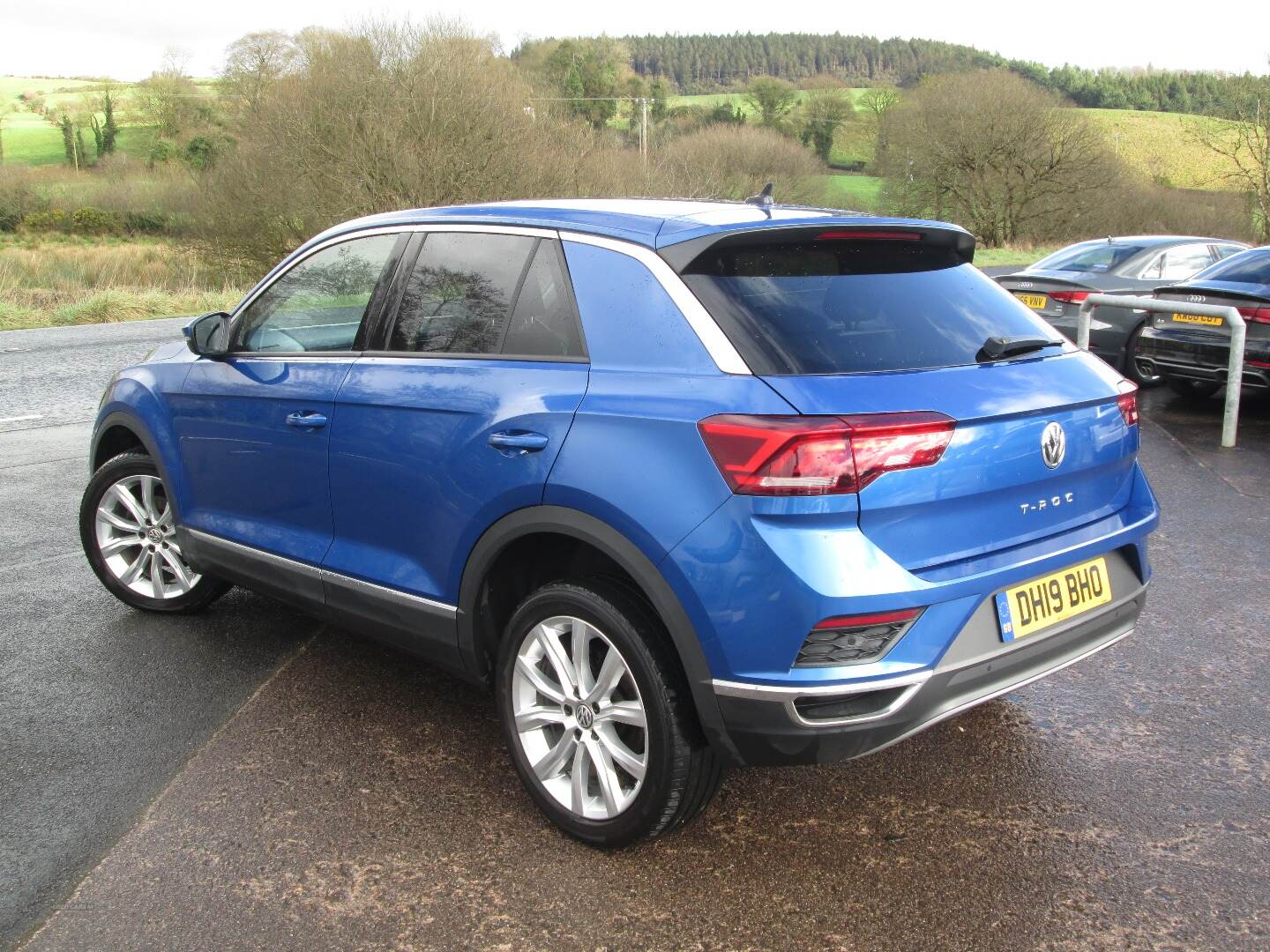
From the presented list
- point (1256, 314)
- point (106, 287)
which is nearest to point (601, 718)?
point (1256, 314)

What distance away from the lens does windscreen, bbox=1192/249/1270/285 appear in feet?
31.6

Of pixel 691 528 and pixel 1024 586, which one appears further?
pixel 1024 586

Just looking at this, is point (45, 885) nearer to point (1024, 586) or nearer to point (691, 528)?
point (691, 528)

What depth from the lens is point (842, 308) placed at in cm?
310

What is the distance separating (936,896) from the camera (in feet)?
9.66

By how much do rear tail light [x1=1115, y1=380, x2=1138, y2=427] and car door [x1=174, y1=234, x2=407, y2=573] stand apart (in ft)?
7.94

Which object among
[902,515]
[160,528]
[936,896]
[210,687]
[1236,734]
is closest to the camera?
[902,515]

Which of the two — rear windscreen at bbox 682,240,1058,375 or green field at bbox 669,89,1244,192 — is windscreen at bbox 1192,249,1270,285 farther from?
green field at bbox 669,89,1244,192

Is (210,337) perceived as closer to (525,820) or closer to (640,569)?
(525,820)

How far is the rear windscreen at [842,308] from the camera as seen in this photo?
293cm

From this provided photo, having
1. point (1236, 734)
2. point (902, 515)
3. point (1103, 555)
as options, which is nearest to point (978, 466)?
point (902, 515)

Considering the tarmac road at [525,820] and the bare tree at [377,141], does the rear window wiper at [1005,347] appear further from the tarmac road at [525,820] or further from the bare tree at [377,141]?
the bare tree at [377,141]

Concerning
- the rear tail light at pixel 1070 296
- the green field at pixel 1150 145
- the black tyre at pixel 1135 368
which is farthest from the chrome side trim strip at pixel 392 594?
the green field at pixel 1150 145

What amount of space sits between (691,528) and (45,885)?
1983 millimetres
